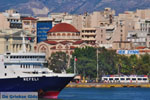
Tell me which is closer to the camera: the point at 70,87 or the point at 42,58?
the point at 42,58

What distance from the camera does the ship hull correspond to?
433ft

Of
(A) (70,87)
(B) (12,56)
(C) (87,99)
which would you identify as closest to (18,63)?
(B) (12,56)

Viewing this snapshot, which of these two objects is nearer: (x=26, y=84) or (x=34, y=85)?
Result: (x=26, y=84)

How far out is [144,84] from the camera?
194375 millimetres

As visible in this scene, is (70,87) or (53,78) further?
(70,87)

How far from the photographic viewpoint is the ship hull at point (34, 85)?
13200cm

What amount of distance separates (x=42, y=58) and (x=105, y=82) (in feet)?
204

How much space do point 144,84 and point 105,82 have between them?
10305 millimetres

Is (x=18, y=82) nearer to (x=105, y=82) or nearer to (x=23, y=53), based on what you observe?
(x=23, y=53)

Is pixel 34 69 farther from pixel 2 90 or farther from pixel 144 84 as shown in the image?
pixel 144 84

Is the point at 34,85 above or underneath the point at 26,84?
underneath

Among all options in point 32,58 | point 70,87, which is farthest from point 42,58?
point 70,87

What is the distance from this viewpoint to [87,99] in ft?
453

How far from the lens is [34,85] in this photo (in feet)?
436
